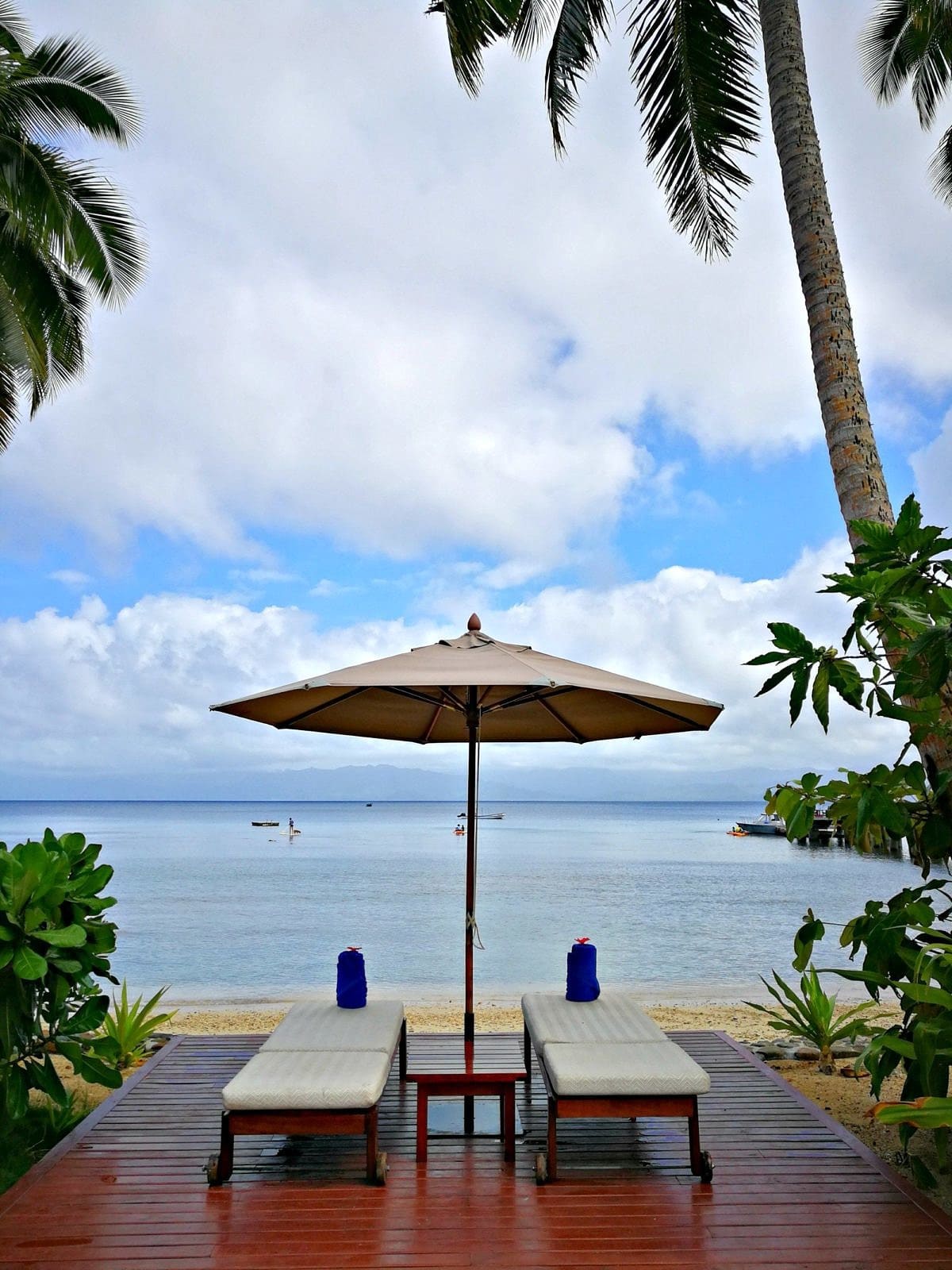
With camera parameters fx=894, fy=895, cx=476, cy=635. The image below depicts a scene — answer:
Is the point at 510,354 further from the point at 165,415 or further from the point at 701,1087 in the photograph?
the point at 701,1087

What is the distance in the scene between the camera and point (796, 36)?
5.27m

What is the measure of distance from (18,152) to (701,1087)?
11.0m

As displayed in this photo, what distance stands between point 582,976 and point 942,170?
361 inches

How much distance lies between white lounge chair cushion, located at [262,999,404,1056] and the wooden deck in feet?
1.27

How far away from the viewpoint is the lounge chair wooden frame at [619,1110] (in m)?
3.12

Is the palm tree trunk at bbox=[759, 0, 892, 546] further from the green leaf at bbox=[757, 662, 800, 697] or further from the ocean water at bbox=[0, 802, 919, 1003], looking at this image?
the ocean water at bbox=[0, 802, 919, 1003]

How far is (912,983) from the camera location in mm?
3141

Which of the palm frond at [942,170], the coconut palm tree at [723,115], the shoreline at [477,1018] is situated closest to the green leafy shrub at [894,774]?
the coconut palm tree at [723,115]

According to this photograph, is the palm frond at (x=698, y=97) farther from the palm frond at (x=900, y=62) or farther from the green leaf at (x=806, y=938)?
the green leaf at (x=806, y=938)

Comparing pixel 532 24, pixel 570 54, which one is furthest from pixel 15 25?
pixel 570 54

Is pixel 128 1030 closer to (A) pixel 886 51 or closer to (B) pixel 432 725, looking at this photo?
(B) pixel 432 725

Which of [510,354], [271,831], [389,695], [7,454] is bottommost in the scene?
[271,831]

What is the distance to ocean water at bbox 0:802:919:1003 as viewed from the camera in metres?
11.9

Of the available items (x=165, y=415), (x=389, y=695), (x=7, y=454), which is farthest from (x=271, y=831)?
(x=389, y=695)
